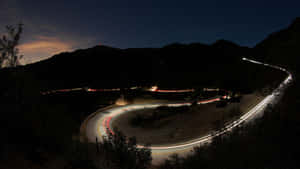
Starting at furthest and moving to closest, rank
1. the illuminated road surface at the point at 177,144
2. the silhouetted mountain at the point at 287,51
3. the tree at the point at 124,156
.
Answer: the silhouetted mountain at the point at 287,51, the illuminated road surface at the point at 177,144, the tree at the point at 124,156

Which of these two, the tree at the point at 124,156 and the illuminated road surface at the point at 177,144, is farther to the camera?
the illuminated road surface at the point at 177,144

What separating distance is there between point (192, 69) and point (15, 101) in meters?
71.9

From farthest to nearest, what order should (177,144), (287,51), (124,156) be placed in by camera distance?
(287,51) → (177,144) → (124,156)

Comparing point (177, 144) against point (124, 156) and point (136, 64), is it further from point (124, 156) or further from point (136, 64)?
point (136, 64)

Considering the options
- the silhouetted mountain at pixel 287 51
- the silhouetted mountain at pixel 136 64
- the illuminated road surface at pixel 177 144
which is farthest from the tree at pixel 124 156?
the silhouetted mountain at pixel 136 64

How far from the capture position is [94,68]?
74.6 meters

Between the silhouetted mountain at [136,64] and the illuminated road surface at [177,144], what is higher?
the silhouetted mountain at [136,64]

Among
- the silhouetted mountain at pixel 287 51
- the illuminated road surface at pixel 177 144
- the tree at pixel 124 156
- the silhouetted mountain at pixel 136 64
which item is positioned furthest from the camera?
the silhouetted mountain at pixel 136 64

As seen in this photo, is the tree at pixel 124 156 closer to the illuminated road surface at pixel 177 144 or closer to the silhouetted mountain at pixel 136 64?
the illuminated road surface at pixel 177 144

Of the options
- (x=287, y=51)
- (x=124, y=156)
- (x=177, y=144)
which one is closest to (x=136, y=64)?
(x=287, y=51)

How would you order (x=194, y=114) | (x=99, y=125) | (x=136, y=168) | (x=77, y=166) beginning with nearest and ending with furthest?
1. (x=136, y=168)
2. (x=77, y=166)
3. (x=99, y=125)
4. (x=194, y=114)

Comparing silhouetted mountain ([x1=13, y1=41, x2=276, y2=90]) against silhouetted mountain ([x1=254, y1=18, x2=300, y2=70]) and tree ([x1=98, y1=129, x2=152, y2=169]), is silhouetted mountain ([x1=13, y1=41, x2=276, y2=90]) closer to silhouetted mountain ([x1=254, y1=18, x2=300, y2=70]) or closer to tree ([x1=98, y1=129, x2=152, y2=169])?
silhouetted mountain ([x1=254, y1=18, x2=300, y2=70])

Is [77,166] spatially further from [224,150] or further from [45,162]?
[224,150]

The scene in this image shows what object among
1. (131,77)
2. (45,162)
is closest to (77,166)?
(45,162)
